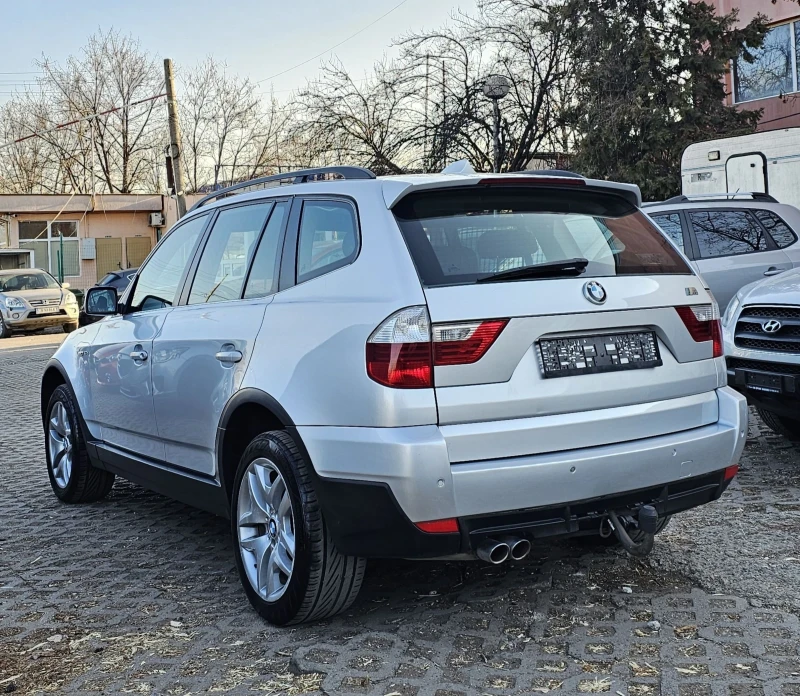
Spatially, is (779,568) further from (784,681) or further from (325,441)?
(325,441)

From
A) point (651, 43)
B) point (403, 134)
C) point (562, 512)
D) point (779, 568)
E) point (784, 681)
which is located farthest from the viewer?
point (403, 134)

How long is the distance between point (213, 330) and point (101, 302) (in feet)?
5.29

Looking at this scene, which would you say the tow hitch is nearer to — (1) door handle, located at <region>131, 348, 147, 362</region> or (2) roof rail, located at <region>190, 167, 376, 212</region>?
(2) roof rail, located at <region>190, 167, 376, 212</region>

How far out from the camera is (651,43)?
21125mm

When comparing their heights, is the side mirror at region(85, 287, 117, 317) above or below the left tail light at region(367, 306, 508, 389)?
above

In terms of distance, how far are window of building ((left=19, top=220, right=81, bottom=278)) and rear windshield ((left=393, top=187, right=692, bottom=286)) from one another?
35.6m

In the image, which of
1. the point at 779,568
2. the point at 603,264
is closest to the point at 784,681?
the point at 779,568

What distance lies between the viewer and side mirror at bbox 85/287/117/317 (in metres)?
5.64

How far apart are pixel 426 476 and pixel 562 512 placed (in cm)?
54

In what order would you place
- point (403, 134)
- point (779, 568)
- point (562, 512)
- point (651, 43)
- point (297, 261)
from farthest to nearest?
point (403, 134) < point (651, 43) < point (779, 568) < point (297, 261) < point (562, 512)

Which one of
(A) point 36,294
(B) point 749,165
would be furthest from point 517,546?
(A) point 36,294

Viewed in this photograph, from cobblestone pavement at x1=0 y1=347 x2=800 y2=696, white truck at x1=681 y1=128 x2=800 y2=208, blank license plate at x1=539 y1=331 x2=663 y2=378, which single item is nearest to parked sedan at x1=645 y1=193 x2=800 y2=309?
white truck at x1=681 y1=128 x2=800 y2=208

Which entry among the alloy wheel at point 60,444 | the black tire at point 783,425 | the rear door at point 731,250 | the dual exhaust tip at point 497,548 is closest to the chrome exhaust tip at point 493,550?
the dual exhaust tip at point 497,548

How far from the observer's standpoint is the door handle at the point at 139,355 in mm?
5009
